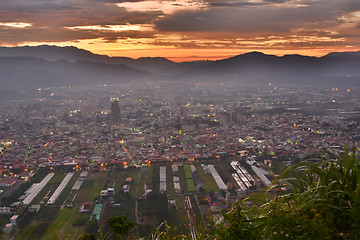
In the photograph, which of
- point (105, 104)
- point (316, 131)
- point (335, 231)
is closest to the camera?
point (335, 231)

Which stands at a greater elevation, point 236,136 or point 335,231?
point 335,231

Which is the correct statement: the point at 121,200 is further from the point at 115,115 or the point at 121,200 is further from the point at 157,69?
the point at 157,69

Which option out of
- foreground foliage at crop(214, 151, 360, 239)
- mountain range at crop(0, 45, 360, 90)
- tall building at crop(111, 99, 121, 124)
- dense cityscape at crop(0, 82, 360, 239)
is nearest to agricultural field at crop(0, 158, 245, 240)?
dense cityscape at crop(0, 82, 360, 239)

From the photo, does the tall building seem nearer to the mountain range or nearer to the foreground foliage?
the foreground foliage

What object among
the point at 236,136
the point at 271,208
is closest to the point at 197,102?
the point at 236,136

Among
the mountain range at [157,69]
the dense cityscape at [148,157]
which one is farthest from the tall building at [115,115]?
the mountain range at [157,69]

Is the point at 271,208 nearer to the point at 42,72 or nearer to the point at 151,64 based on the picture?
the point at 42,72

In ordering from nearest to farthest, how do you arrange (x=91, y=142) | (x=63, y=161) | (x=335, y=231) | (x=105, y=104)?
(x=335, y=231) → (x=63, y=161) → (x=91, y=142) → (x=105, y=104)

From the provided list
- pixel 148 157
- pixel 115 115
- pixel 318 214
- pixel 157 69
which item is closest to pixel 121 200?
pixel 148 157
